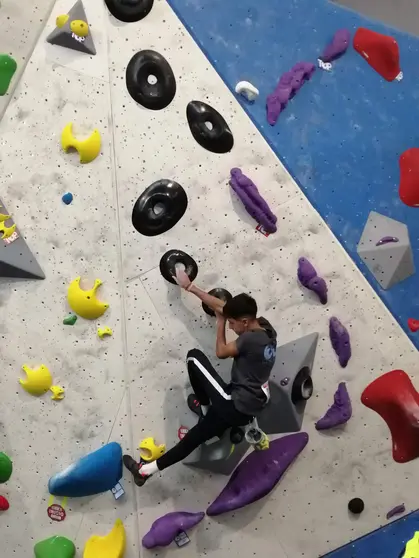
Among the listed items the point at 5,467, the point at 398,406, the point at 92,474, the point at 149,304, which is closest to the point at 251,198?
the point at 149,304

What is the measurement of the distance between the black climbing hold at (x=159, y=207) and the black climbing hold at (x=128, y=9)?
0.70 m

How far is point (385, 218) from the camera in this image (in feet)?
10.3

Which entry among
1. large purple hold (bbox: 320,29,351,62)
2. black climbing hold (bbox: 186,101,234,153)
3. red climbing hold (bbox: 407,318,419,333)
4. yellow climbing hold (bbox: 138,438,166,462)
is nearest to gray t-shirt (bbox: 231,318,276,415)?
yellow climbing hold (bbox: 138,438,166,462)

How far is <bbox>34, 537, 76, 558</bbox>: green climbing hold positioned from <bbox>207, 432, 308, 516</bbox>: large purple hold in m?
0.63

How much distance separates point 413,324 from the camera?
3170 millimetres

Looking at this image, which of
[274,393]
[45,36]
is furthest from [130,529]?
[45,36]

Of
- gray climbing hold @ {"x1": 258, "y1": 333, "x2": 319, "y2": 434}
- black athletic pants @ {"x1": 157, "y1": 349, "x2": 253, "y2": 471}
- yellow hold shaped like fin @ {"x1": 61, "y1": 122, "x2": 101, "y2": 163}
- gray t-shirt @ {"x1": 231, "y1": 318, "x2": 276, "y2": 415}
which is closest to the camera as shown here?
gray t-shirt @ {"x1": 231, "y1": 318, "x2": 276, "y2": 415}

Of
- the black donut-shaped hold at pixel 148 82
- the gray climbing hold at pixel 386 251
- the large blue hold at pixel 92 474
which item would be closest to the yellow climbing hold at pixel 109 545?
the large blue hold at pixel 92 474

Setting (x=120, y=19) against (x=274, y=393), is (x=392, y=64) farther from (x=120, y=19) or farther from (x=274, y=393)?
(x=274, y=393)

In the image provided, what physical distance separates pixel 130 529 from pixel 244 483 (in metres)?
0.55

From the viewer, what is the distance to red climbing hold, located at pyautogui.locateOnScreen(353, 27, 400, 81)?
3143mm

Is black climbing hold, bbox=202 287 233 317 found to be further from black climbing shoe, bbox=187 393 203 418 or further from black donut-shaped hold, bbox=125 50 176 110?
black donut-shaped hold, bbox=125 50 176 110

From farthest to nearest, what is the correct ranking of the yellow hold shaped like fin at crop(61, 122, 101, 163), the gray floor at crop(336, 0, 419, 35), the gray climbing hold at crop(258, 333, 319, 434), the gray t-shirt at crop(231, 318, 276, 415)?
the gray floor at crop(336, 0, 419, 35)
the gray climbing hold at crop(258, 333, 319, 434)
the yellow hold shaped like fin at crop(61, 122, 101, 163)
the gray t-shirt at crop(231, 318, 276, 415)

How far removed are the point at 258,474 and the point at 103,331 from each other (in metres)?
0.93
